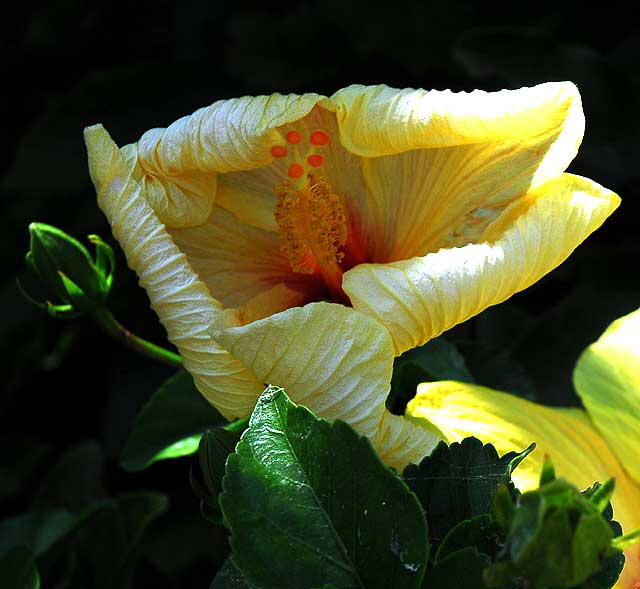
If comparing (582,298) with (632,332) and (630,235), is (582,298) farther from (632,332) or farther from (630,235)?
(632,332)

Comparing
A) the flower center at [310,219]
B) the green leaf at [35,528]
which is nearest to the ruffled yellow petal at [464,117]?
the flower center at [310,219]

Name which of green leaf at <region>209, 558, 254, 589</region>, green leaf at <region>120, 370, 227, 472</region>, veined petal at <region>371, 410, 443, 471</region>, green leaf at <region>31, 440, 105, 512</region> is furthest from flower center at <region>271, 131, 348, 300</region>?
green leaf at <region>31, 440, 105, 512</region>

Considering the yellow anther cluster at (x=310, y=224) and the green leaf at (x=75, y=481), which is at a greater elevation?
the yellow anther cluster at (x=310, y=224)

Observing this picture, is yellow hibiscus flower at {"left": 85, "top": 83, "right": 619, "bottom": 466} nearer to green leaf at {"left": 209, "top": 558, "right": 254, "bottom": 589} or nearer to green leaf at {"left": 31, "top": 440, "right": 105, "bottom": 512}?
green leaf at {"left": 209, "top": 558, "right": 254, "bottom": 589}

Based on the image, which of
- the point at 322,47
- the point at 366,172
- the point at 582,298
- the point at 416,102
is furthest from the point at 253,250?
the point at 322,47

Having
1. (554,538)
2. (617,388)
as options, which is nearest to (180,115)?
(617,388)

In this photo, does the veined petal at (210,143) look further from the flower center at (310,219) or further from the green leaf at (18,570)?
the green leaf at (18,570)
